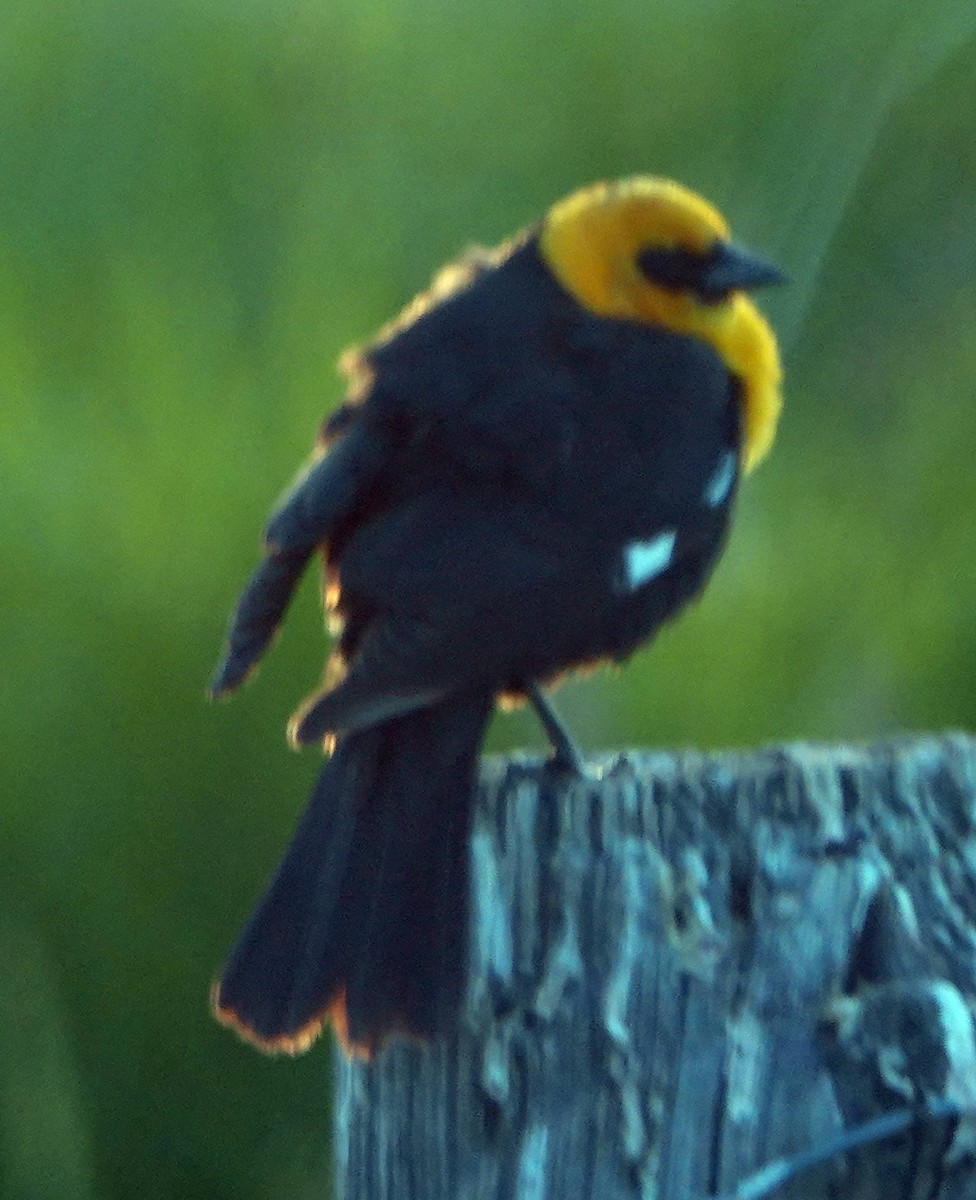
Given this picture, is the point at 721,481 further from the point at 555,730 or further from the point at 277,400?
the point at 277,400

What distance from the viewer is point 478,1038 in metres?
1.46

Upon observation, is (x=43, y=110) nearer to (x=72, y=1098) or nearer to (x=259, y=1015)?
(x=72, y=1098)

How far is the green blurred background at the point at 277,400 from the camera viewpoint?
111 inches

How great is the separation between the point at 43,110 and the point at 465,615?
84.9 inches

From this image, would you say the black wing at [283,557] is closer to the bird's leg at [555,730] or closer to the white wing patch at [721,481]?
the bird's leg at [555,730]

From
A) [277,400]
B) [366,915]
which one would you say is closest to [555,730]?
[366,915]

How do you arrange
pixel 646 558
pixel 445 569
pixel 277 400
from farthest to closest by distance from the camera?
pixel 277 400 < pixel 646 558 < pixel 445 569

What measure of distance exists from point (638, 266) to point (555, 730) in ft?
2.82

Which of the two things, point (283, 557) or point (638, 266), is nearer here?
point (283, 557)

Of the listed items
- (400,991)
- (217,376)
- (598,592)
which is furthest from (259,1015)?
(217,376)

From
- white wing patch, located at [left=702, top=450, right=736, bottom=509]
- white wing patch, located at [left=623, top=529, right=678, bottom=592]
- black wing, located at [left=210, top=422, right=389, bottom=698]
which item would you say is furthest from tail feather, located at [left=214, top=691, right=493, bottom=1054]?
white wing patch, located at [left=702, top=450, right=736, bottom=509]

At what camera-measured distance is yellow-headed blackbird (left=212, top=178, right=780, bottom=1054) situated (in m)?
1.65

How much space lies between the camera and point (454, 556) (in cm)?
206

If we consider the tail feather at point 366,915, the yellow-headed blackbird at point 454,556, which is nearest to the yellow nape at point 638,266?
the yellow-headed blackbird at point 454,556
